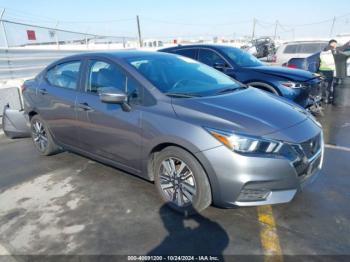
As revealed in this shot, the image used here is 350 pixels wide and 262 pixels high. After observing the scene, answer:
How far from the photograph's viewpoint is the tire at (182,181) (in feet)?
9.59

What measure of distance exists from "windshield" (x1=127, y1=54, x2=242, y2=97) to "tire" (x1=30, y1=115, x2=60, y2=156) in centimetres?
200

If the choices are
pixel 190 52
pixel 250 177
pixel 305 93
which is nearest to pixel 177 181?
pixel 250 177

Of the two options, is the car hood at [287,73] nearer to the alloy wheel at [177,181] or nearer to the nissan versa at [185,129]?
the nissan versa at [185,129]

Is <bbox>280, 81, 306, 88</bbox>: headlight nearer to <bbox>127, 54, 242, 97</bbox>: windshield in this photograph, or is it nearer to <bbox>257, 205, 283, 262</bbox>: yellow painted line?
<bbox>127, 54, 242, 97</bbox>: windshield

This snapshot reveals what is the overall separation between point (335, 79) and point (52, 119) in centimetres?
707

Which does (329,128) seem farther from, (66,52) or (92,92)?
(66,52)

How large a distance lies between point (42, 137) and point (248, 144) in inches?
140

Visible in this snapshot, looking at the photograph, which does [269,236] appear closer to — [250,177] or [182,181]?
Answer: [250,177]

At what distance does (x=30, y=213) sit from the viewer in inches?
132

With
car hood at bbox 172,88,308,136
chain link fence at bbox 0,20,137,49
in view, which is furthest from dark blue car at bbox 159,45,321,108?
chain link fence at bbox 0,20,137,49

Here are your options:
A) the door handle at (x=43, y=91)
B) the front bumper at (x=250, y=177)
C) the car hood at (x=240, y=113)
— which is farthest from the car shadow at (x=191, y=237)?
the door handle at (x=43, y=91)

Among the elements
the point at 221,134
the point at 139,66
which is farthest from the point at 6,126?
the point at 221,134

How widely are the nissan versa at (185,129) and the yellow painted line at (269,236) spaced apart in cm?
30

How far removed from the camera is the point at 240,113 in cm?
301
